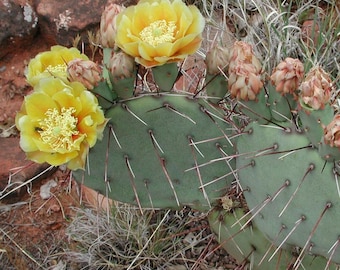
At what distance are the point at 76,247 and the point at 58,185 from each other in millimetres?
287

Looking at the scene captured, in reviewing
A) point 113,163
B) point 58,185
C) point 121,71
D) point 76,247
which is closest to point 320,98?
point 121,71

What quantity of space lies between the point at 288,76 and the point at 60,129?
0.39 m

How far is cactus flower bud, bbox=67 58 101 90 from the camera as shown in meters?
1.15

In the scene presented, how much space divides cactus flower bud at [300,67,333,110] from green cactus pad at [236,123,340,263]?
0.12m

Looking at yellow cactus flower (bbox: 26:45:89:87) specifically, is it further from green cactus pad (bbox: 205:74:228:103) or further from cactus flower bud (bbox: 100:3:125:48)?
green cactus pad (bbox: 205:74:228:103)

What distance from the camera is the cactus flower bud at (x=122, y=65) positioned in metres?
1.19

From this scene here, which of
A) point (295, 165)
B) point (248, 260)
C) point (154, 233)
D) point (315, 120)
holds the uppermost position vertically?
point (315, 120)

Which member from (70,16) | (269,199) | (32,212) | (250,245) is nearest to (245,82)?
(269,199)

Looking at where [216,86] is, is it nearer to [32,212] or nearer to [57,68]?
[57,68]

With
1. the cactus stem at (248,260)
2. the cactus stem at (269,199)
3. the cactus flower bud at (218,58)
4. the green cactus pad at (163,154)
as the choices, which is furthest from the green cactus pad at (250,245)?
the cactus flower bud at (218,58)

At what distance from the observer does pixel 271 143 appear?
1222 millimetres

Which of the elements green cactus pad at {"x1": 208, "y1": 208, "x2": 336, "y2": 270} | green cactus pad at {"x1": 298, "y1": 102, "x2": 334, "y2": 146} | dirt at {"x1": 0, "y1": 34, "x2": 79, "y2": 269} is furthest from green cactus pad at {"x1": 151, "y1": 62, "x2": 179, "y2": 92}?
dirt at {"x1": 0, "y1": 34, "x2": 79, "y2": 269}

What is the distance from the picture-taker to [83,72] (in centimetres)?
115

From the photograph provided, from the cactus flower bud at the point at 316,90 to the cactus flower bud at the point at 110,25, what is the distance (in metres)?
0.38
